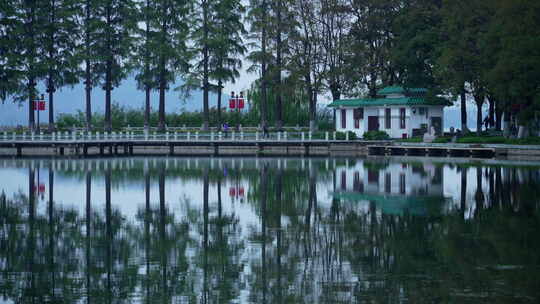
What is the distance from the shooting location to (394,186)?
38.4m

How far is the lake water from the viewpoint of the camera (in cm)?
1698

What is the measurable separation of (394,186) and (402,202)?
A: 626 centimetres

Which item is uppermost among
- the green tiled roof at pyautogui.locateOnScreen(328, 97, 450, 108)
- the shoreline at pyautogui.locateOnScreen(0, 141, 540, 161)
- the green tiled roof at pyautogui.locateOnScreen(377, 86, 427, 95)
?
the green tiled roof at pyautogui.locateOnScreen(377, 86, 427, 95)

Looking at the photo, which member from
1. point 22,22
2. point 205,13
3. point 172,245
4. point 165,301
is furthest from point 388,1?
point 165,301

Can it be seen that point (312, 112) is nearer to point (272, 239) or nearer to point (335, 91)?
point (335, 91)

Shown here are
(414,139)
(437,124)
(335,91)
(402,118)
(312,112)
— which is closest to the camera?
(414,139)

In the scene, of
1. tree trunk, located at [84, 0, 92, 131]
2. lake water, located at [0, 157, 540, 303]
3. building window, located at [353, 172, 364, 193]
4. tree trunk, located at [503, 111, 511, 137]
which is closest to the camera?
lake water, located at [0, 157, 540, 303]

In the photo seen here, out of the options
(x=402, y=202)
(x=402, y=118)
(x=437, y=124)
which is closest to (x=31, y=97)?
(x=402, y=118)

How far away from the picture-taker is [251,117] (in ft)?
286

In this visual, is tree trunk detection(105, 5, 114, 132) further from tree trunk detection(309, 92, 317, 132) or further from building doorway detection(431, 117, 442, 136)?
building doorway detection(431, 117, 442, 136)

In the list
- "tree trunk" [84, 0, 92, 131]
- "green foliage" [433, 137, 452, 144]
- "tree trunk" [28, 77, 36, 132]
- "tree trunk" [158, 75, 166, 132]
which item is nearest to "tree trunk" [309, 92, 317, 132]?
"tree trunk" [158, 75, 166, 132]

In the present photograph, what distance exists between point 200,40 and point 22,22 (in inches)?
611

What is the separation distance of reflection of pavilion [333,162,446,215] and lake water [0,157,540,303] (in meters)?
0.13

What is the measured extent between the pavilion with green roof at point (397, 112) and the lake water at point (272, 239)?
2677cm
